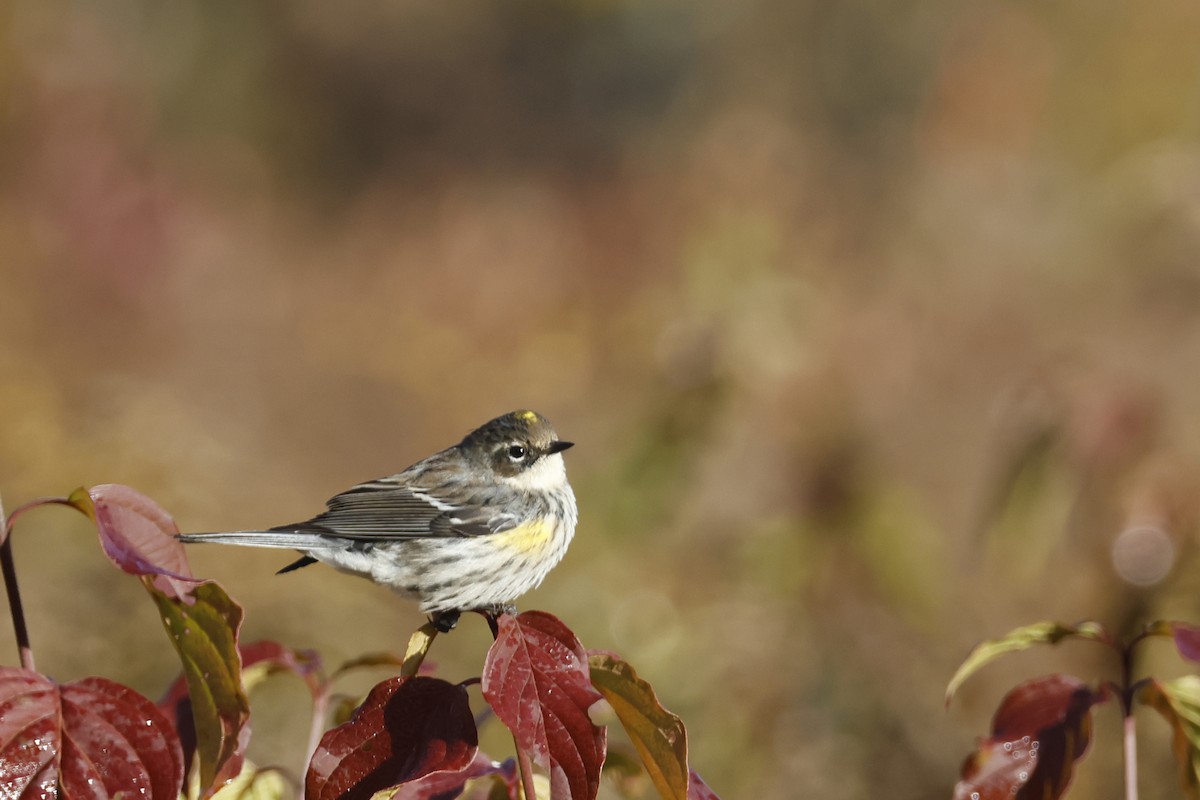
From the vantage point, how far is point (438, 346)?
13.6 meters

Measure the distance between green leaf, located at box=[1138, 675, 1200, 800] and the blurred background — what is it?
3158 millimetres

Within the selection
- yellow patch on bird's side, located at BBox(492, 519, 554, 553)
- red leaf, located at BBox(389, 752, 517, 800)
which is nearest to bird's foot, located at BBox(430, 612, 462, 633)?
red leaf, located at BBox(389, 752, 517, 800)

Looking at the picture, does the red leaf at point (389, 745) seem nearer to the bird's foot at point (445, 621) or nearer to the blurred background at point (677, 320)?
the bird's foot at point (445, 621)

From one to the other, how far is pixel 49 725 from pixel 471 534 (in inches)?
80.7

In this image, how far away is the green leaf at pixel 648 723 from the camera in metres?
2.06

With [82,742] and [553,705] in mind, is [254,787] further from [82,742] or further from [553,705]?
[553,705]

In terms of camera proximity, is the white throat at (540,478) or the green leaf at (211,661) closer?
the green leaf at (211,661)

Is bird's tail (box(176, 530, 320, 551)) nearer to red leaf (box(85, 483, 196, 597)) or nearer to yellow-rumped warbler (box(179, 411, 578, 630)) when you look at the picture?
yellow-rumped warbler (box(179, 411, 578, 630))

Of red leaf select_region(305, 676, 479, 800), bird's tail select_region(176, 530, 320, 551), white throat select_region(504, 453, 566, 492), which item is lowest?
red leaf select_region(305, 676, 479, 800)

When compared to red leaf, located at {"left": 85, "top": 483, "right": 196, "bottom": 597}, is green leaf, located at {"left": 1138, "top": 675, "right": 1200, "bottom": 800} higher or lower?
lower

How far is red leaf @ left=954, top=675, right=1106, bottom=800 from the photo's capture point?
95.9 inches

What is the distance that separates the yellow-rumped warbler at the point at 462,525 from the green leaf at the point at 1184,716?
5.68 feet

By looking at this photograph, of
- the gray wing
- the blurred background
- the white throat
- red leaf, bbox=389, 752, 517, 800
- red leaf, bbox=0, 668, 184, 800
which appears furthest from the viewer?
the blurred background

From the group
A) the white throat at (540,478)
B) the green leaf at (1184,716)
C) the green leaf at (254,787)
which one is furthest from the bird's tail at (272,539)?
the green leaf at (1184,716)
